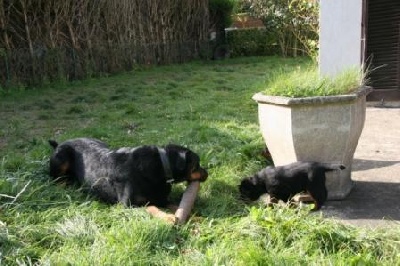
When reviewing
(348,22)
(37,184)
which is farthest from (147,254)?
(348,22)

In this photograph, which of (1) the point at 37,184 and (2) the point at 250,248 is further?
(1) the point at 37,184

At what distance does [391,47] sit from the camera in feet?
25.2

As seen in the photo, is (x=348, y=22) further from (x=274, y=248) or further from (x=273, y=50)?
(x=273, y=50)

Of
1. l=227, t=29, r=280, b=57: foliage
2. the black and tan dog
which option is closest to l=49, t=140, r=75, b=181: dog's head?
the black and tan dog

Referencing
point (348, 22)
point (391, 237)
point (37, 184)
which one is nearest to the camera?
point (391, 237)

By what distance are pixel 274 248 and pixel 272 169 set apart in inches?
39.3

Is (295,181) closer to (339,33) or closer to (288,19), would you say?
(339,33)

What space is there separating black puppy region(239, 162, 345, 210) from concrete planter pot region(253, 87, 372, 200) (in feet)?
0.60

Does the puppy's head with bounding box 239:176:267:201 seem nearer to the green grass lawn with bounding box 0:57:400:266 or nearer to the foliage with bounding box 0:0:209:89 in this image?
the green grass lawn with bounding box 0:57:400:266

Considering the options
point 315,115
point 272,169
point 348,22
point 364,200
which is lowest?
point 364,200

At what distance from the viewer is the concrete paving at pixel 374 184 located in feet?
11.2

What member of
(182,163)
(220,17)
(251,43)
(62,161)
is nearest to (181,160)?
(182,163)

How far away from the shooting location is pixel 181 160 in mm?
3578

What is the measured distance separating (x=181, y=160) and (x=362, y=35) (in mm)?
5252
